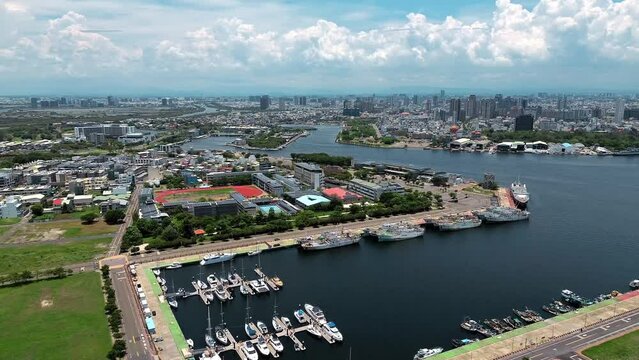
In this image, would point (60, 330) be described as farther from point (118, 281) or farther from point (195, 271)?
point (195, 271)

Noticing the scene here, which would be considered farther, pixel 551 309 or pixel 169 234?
pixel 169 234

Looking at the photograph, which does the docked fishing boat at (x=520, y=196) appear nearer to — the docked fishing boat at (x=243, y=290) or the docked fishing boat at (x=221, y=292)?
the docked fishing boat at (x=243, y=290)

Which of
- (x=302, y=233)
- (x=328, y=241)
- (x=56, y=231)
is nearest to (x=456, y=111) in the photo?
(x=302, y=233)

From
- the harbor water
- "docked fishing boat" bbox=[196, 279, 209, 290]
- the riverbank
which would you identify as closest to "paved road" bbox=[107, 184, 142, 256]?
the harbor water

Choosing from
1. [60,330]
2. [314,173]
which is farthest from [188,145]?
[60,330]

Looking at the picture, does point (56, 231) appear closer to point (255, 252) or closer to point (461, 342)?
point (255, 252)

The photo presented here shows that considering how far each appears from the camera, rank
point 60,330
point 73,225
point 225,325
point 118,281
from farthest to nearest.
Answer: point 73,225, point 118,281, point 225,325, point 60,330
